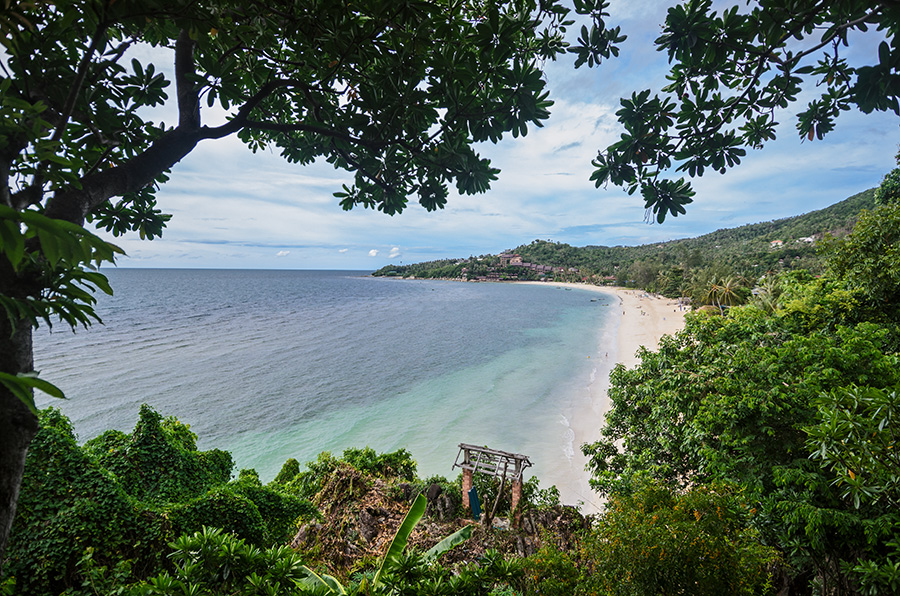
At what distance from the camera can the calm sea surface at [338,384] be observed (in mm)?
17562

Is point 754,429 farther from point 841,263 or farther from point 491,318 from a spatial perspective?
point 491,318

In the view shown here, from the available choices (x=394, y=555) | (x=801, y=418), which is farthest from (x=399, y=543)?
(x=801, y=418)

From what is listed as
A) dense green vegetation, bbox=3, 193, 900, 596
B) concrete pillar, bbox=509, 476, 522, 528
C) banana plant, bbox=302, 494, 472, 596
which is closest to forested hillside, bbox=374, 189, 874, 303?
dense green vegetation, bbox=3, 193, 900, 596

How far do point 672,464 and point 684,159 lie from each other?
26.1ft

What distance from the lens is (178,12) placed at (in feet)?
6.57

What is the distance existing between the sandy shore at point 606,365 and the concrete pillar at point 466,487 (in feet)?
14.1

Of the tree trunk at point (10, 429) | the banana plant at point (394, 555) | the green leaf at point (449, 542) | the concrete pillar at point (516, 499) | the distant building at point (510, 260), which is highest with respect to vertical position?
the distant building at point (510, 260)

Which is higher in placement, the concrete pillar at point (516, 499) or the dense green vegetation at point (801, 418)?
the dense green vegetation at point (801, 418)

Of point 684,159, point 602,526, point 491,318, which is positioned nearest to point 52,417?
point 602,526

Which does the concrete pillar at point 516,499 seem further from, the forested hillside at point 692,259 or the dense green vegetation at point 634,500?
the forested hillside at point 692,259

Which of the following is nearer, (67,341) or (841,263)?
(841,263)

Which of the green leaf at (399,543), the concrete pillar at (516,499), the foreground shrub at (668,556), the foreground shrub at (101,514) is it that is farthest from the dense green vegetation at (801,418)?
the foreground shrub at (101,514)

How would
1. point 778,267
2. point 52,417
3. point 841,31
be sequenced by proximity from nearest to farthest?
point 841,31, point 52,417, point 778,267

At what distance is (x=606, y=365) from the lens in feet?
98.5
